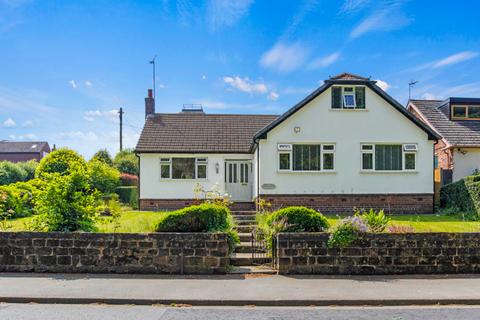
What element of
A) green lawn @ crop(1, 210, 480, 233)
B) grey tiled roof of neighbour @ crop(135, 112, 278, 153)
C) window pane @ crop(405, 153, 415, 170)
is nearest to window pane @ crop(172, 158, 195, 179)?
grey tiled roof of neighbour @ crop(135, 112, 278, 153)

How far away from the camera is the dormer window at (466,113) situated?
75.2 ft

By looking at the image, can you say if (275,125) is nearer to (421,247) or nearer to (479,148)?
(421,247)

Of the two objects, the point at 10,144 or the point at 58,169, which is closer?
the point at 58,169

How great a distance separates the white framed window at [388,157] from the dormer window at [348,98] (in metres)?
2.03

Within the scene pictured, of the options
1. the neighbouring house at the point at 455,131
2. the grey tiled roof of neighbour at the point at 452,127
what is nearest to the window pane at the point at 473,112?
the neighbouring house at the point at 455,131

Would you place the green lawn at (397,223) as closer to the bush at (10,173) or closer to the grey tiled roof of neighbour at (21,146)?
the bush at (10,173)

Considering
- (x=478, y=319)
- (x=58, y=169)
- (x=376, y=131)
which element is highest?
(x=376, y=131)

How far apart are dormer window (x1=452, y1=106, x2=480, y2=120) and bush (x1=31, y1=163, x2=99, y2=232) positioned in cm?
2249

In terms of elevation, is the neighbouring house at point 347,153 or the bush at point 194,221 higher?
the neighbouring house at point 347,153

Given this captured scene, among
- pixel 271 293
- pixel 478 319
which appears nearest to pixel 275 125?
A: pixel 271 293

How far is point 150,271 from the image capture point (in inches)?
339

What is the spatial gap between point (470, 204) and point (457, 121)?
8704 mm

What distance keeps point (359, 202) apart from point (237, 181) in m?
6.34

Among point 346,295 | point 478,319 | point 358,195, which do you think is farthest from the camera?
point 358,195
